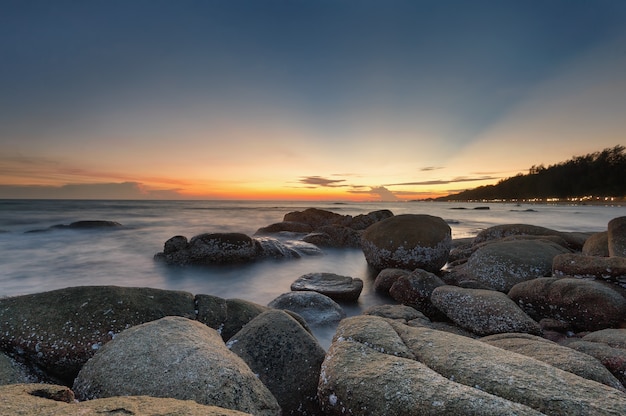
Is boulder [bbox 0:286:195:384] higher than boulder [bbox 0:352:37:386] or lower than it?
higher

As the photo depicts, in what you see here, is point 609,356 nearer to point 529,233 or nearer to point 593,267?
point 593,267

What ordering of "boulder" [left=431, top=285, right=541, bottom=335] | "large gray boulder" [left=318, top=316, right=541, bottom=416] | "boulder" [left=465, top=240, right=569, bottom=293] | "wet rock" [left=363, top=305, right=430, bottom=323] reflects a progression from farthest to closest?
1. "boulder" [left=465, top=240, right=569, bottom=293]
2. "wet rock" [left=363, top=305, right=430, bottom=323]
3. "boulder" [left=431, top=285, right=541, bottom=335]
4. "large gray boulder" [left=318, top=316, right=541, bottom=416]

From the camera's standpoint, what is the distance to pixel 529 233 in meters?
10.7

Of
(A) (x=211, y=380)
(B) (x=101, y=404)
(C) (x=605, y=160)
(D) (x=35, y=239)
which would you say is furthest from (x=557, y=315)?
(C) (x=605, y=160)

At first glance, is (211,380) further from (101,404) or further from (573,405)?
(573,405)

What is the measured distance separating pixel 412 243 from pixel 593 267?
3676 mm

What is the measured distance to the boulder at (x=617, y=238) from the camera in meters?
6.74

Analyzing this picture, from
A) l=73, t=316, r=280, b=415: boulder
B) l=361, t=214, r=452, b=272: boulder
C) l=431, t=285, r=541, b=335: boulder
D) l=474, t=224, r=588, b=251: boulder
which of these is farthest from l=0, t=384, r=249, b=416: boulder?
l=474, t=224, r=588, b=251: boulder

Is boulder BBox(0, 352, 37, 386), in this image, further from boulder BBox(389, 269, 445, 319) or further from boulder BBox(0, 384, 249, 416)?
boulder BBox(389, 269, 445, 319)

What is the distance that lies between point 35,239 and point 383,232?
56.4 ft

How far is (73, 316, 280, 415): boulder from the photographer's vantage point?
6.63 ft

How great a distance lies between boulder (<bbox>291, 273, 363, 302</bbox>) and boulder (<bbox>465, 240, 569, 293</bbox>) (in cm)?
239

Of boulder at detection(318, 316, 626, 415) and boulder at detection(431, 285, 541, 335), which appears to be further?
boulder at detection(431, 285, 541, 335)

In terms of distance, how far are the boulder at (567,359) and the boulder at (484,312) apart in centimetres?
104
